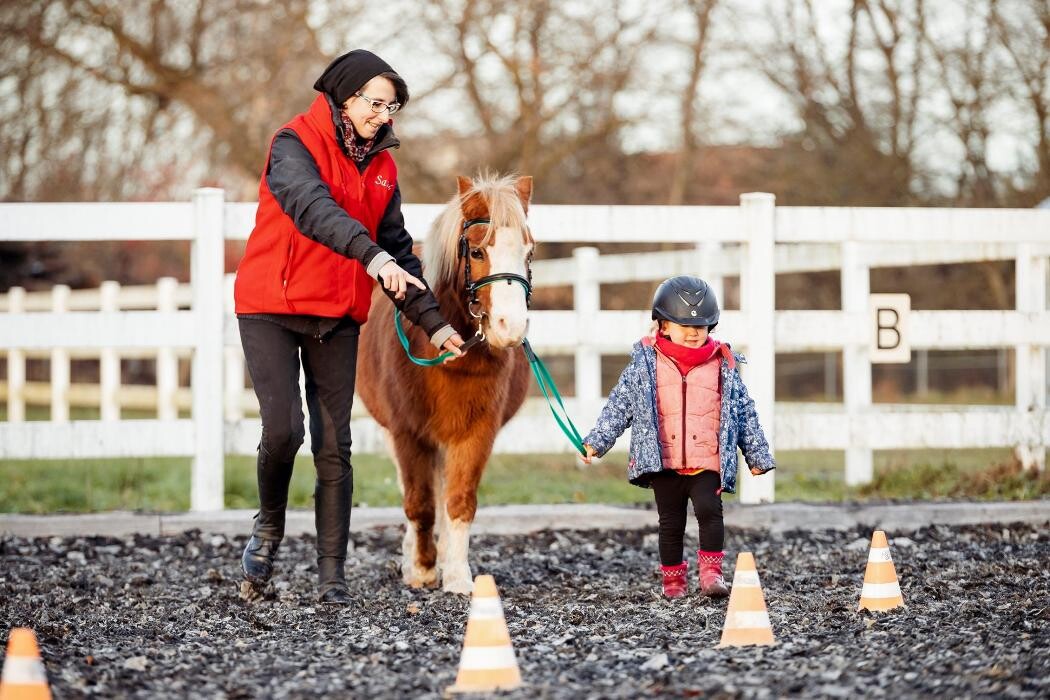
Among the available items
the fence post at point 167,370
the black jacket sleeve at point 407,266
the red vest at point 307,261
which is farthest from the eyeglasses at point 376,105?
the fence post at point 167,370

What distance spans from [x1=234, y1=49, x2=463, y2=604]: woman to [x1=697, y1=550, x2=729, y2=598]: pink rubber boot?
117 centimetres

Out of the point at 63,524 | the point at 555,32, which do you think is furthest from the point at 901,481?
the point at 555,32

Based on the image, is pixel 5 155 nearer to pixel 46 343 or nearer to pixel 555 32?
pixel 555 32

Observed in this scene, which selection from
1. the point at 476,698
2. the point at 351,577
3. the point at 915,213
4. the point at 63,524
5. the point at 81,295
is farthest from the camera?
the point at 81,295

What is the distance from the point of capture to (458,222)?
516cm

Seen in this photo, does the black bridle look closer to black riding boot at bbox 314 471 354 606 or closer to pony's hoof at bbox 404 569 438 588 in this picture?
black riding boot at bbox 314 471 354 606

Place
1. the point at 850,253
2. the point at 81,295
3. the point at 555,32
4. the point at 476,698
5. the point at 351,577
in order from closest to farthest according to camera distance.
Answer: the point at 476,698
the point at 351,577
the point at 850,253
the point at 555,32
the point at 81,295

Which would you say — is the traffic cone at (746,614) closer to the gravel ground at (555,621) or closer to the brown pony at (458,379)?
the gravel ground at (555,621)

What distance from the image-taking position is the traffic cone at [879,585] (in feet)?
14.9

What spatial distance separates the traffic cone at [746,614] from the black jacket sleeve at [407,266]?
1.48 metres

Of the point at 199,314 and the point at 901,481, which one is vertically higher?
the point at 199,314

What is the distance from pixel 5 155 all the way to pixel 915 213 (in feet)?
45.1

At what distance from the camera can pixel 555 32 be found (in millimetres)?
16047

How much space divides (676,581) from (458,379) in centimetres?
111
